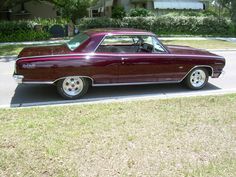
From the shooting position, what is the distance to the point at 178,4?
3020 cm

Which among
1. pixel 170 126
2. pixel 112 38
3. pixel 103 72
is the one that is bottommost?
pixel 170 126

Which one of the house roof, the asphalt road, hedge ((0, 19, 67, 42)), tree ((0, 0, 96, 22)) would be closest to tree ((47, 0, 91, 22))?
tree ((0, 0, 96, 22))

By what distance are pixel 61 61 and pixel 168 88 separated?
9.47 ft

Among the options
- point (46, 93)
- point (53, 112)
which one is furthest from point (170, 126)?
point (46, 93)

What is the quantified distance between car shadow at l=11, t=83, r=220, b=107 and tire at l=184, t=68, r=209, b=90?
5.6 inches

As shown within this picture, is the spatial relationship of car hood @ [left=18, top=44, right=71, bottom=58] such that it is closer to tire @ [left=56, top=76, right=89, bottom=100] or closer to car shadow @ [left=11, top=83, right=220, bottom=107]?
tire @ [left=56, top=76, right=89, bottom=100]

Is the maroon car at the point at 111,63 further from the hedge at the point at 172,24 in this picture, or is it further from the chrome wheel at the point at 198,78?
the hedge at the point at 172,24

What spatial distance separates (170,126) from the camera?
204 inches

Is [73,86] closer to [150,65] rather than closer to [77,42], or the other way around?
[77,42]

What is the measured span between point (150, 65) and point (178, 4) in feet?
81.3

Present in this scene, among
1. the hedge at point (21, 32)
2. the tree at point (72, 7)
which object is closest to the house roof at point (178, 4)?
the tree at point (72, 7)

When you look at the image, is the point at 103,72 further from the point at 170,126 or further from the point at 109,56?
the point at 170,126

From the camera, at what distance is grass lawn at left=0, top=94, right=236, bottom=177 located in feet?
12.7

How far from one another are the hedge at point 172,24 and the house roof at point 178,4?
830 centimetres
